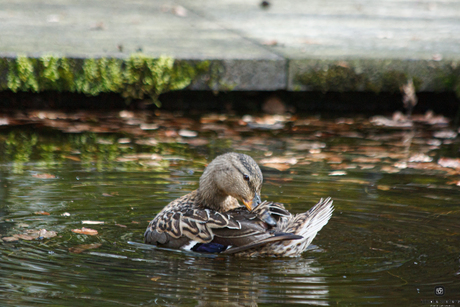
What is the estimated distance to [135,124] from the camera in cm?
861

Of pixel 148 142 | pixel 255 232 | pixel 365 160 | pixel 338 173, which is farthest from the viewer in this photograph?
pixel 148 142

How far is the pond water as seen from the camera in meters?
3.94

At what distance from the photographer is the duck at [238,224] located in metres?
4.55

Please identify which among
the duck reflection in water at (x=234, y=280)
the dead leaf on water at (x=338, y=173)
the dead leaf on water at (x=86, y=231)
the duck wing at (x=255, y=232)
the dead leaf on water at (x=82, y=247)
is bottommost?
the dead leaf on water at (x=338, y=173)

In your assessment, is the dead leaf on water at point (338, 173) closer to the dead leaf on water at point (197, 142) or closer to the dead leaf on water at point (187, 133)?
the dead leaf on water at point (197, 142)

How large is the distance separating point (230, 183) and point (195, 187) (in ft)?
3.84

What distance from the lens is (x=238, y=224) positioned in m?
4.58

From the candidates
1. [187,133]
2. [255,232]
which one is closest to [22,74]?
[187,133]

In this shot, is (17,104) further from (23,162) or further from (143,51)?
(23,162)

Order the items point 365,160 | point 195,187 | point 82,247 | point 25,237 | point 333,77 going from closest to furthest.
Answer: point 82,247
point 25,237
point 195,187
point 365,160
point 333,77

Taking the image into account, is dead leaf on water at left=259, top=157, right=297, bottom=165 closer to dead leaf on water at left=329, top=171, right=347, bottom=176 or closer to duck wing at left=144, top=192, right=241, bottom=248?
dead leaf on water at left=329, top=171, right=347, bottom=176

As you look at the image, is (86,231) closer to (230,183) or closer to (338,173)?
(230,183)

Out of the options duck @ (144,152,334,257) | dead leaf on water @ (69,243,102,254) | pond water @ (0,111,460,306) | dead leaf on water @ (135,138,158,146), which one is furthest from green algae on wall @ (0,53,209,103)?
dead leaf on water @ (69,243,102,254)

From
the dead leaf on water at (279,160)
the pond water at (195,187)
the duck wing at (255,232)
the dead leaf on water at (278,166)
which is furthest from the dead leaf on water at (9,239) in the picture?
the dead leaf on water at (279,160)
